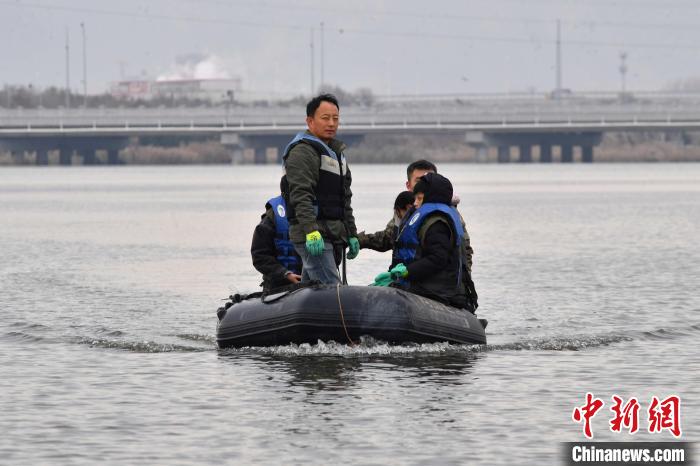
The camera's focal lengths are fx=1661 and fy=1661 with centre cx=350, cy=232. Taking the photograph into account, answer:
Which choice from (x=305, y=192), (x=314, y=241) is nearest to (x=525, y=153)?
(x=305, y=192)

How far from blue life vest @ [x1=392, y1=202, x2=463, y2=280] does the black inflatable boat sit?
478 mm

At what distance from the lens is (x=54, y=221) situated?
55781 millimetres

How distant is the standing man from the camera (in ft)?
53.5

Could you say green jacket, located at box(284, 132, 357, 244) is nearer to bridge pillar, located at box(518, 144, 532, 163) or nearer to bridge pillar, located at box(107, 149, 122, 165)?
bridge pillar, located at box(518, 144, 532, 163)

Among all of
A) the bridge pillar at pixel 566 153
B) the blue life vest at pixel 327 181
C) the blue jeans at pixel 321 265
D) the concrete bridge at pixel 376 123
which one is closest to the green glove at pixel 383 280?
the blue jeans at pixel 321 265

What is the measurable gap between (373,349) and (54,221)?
39748mm

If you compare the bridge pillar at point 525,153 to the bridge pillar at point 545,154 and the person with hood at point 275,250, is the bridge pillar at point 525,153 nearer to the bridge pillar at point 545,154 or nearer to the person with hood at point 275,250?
the bridge pillar at point 545,154

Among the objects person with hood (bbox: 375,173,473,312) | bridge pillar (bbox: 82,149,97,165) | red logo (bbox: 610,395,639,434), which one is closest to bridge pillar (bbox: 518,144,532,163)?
bridge pillar (bbox: 82,149,97,165)

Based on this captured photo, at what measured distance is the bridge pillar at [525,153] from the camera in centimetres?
17523

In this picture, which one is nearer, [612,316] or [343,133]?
[612,316]

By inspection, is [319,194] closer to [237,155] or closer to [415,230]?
[415,230]

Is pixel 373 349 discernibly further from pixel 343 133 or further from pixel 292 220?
pixel 343 133

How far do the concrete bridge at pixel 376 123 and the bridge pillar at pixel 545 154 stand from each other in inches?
73.0

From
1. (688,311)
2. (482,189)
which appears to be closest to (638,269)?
(688,311)
